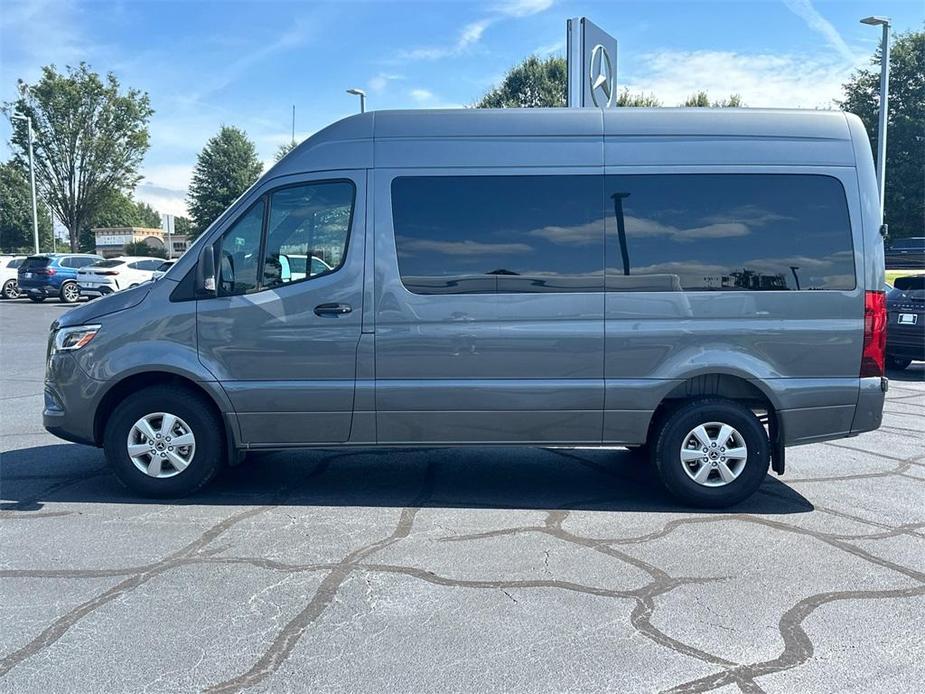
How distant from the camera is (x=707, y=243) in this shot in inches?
209

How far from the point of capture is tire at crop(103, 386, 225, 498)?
542 cm

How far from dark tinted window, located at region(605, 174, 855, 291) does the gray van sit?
15 mm

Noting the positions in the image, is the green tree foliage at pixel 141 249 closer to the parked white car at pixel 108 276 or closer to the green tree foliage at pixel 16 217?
the green tree foliage at pixel 16 217

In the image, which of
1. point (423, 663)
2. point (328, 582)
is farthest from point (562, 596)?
point (328, 582)

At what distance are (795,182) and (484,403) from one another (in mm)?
2562

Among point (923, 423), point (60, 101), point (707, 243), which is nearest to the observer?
point (707, 243)

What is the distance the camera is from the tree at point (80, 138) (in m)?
38.0

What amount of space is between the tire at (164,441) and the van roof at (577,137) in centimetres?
169

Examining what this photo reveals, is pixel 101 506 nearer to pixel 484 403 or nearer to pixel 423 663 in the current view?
pixel 484 403

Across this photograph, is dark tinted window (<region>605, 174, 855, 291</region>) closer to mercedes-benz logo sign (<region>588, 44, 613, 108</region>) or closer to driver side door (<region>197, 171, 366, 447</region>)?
driver side door (<region>197, 171, 366, 447</region>)

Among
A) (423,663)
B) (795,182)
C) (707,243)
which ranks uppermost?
(795,182)

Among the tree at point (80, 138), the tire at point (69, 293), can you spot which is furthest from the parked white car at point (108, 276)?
the tree at point (80, 138)

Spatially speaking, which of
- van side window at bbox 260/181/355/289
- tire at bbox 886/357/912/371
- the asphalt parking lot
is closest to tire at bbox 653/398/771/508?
the asphalt parking lot

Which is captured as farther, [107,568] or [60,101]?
[60,101]
